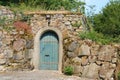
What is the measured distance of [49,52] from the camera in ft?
60.2

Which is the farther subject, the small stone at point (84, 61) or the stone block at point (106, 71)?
the small stone at point (84, 61)

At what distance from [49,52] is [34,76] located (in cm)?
248

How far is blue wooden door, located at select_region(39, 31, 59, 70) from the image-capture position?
18.3m

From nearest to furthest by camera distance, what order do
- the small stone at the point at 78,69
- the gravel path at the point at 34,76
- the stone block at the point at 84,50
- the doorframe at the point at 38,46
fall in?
the gravel path at the point at 34,76 → the small stone at the point at 78,69 → the stone block at the point at 84,50 → the doorframe at the point at 38,46

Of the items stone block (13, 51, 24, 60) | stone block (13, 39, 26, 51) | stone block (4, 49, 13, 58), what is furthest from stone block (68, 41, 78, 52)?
stone block (4, 49, 13, 58)

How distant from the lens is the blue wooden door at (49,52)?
722 inches

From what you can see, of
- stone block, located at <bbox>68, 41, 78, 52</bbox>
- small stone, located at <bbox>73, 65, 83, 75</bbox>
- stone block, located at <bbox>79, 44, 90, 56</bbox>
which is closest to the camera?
small stone, located at <bbox>73, 65, 83, 75</bbox>

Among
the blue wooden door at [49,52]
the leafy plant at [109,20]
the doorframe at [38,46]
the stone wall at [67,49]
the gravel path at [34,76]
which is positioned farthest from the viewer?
the leafy plant at [109,20]

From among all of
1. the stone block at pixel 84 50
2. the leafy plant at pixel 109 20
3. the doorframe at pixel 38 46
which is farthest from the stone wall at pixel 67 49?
the leafy plant at pixel 109 20

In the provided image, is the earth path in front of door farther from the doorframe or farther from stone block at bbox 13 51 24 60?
stone block at bbox 13 51 24 60

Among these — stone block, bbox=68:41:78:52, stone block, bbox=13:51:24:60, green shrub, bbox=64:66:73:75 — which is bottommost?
green shrub, bbox=64:66:73:75

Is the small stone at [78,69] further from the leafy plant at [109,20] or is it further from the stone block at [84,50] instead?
the leafy plant at [109,20]

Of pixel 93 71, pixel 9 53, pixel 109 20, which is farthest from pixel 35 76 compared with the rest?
pixel 109 20

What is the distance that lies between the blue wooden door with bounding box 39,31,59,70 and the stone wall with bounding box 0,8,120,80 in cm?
48
